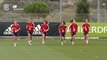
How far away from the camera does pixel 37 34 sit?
44125mm

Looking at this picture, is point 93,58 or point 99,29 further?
point 99,29

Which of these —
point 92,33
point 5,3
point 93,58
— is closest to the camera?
point 93,58

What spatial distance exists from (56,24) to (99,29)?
14.3 ft

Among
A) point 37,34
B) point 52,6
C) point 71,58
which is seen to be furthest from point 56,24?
point 52,6

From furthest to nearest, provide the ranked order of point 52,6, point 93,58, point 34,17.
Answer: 1. point 52,6
2. point 34,17
3. point 93,58

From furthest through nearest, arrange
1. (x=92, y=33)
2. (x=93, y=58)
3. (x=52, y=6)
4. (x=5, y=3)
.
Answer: (x=5, y=3), (x=52, y=6), (x=92, y=33), (x=93, y=58)

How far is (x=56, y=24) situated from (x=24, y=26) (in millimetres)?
3269

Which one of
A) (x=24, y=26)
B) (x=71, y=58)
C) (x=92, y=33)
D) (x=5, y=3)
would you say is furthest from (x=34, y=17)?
(x=5, y=3)

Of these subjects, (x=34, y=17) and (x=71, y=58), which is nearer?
(x=71, y=58)

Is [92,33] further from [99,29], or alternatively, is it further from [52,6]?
[52,6]

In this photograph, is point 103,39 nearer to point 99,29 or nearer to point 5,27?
point 99,29

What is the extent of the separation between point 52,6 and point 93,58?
66.3m

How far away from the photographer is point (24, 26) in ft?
147

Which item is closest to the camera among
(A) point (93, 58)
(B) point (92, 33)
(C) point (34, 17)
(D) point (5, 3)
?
(A) point (93, 58)
